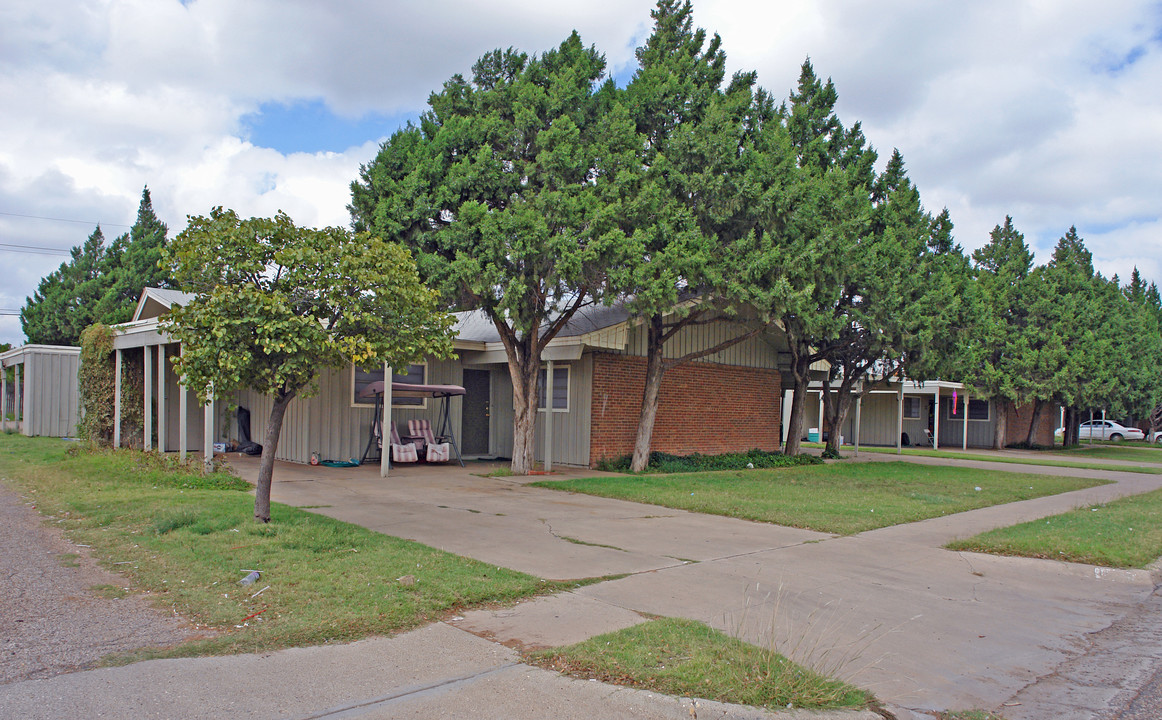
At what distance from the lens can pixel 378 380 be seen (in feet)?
57.0

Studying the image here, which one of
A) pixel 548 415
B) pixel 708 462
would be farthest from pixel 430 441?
pixel 708 462

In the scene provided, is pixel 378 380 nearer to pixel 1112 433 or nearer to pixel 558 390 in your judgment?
pixel 558 390

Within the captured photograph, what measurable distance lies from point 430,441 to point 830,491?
849 centimetres

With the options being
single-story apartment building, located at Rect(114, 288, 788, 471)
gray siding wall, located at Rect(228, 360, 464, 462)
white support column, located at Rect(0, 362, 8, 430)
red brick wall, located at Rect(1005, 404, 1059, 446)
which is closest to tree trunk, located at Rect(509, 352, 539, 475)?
single-story apartment building, located at Rect(114, 288, 788, 471)

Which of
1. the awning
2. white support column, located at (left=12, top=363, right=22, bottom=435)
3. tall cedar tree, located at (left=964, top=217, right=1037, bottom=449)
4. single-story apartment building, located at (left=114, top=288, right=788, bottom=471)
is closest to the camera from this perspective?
the awning

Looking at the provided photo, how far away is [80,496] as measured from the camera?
10938 mm

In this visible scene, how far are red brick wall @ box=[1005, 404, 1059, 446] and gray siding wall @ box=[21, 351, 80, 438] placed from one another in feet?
126

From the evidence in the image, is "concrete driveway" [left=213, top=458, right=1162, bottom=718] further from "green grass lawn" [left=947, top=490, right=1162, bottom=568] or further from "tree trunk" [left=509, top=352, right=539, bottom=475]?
"tree trunk" [left=509, top=352, right=539, bottom=475]

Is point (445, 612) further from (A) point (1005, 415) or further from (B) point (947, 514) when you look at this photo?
(A) point (1005, 415)

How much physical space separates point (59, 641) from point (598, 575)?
4.22 meters

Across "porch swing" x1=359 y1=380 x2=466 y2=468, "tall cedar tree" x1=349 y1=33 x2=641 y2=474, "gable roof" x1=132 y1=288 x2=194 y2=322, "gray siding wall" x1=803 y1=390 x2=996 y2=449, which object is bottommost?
"gray siding wall" x1=803 y1=390 x2=996 y2=449

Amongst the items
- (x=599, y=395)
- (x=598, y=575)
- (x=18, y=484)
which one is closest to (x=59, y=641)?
(x=598, y=575)

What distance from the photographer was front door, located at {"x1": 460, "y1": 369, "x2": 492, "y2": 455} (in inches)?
756

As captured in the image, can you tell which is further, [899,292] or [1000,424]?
[1000,424]
